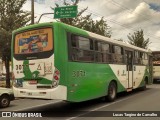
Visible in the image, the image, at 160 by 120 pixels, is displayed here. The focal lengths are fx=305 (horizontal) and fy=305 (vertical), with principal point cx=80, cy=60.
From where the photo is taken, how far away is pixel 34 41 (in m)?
11.5

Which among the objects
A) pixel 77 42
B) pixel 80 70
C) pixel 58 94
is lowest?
pixel 58 94

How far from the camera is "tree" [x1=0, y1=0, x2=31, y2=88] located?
866 inches

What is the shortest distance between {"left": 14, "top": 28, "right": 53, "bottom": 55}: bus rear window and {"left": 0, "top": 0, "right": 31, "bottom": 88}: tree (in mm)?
10010

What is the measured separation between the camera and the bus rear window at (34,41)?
438 inches

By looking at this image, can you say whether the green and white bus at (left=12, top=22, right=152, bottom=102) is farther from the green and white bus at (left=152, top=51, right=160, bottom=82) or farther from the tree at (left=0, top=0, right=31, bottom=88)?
the green and white bus at (left=152, top=51, right=160, bottom=82)

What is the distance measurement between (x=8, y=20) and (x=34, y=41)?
1203 centimetres

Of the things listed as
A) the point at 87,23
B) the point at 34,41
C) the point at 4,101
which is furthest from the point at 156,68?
the point at 34,41

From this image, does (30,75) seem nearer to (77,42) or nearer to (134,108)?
(77,42)

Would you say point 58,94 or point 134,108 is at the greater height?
point 58,94

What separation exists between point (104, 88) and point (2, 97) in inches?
177

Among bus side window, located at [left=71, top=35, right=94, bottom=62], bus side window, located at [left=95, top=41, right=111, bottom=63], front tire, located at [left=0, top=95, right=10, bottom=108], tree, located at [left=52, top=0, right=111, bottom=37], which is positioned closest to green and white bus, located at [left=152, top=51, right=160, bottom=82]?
tree, located at [left=52, top=0, right=111, bottom=37]

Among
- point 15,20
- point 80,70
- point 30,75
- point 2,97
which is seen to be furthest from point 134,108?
point 15,20

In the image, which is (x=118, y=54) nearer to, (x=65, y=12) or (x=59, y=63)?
(x=59, y=63)

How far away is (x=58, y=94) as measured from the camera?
34.5 ft
